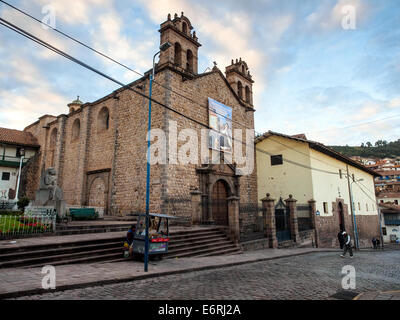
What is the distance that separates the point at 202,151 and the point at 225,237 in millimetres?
5852

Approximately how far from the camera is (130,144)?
56.6 feet

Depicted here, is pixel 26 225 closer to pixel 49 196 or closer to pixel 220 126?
pixel 49 196

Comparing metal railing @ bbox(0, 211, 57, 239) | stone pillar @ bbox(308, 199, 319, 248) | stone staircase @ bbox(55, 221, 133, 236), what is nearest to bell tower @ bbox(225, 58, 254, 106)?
stone pillar @ bbox(308, 199, 319, 248)

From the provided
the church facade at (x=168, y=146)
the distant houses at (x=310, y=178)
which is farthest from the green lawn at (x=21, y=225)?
the distant houses at (x=310, y=178)

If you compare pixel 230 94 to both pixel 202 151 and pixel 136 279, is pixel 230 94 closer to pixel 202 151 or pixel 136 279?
pixel 202 151

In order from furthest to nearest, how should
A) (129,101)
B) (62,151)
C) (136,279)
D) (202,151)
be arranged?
(62,151)
(129,101)
(202,151)
(136,279)

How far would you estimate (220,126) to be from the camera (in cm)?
1888

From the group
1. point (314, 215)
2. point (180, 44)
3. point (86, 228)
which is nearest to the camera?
point (86, 228)

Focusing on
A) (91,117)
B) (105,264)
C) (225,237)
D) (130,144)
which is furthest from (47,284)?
(91,117)

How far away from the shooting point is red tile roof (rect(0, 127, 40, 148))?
3016 cm

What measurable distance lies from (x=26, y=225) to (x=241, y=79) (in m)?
18.9

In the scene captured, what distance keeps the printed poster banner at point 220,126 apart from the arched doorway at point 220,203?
102 inches

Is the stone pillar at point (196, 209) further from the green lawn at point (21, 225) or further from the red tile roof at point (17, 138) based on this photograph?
the red tile roof at point (17, 138)

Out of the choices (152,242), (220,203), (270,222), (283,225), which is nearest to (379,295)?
(152,242)
